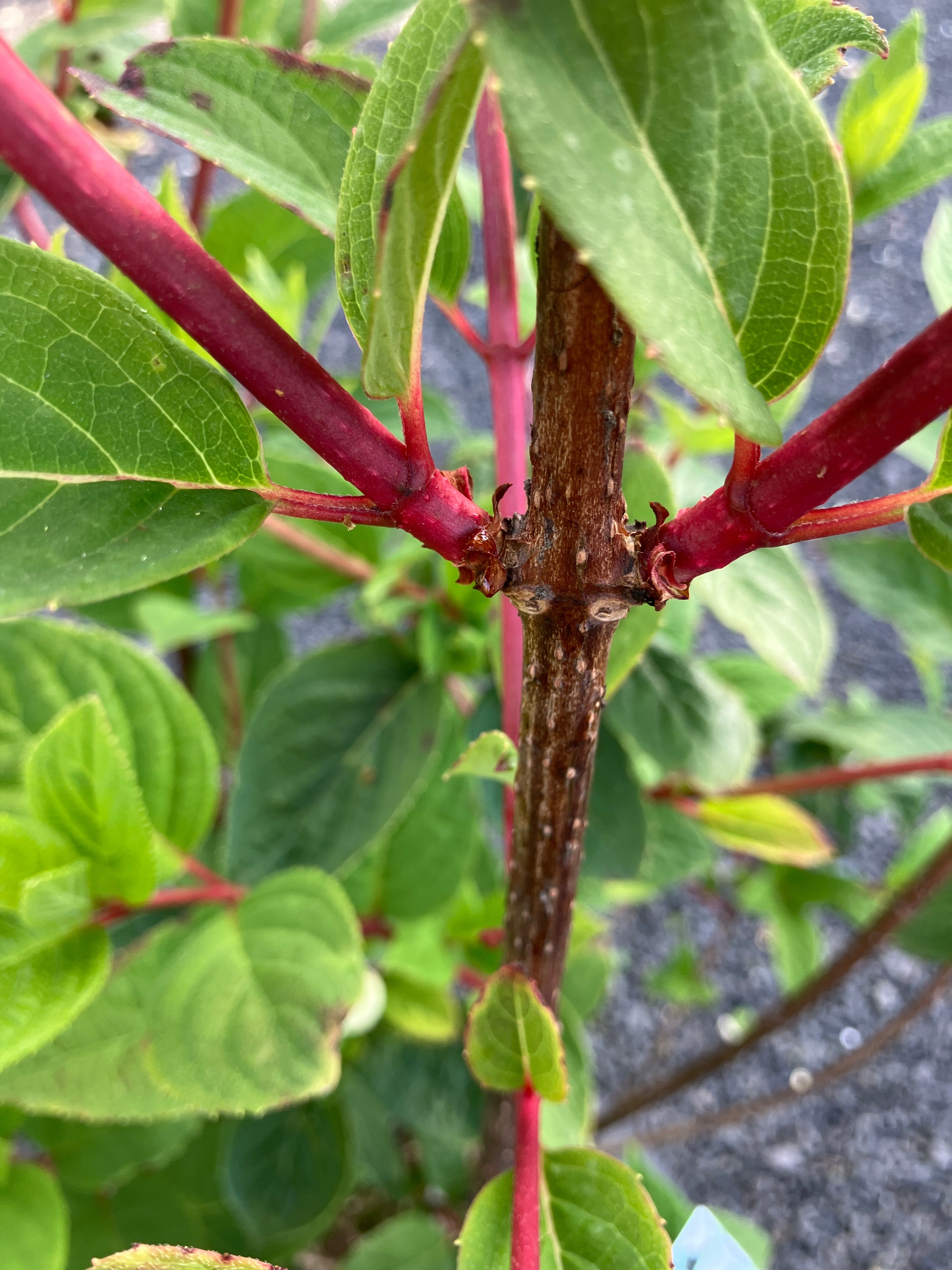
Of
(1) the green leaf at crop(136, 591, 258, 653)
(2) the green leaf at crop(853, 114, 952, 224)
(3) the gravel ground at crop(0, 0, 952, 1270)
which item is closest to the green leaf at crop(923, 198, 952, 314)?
(2) the green leaf at crop(853, 114, 952, 224)

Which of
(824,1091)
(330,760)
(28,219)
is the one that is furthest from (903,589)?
(824,1091)

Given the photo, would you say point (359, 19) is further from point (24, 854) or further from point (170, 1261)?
point (170, 1261)

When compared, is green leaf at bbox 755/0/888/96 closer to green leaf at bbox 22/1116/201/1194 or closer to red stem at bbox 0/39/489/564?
red stem at bbox 0/39/489/564

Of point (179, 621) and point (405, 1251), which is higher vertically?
point (179, 621)

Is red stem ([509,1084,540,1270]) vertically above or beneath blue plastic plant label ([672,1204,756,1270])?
above

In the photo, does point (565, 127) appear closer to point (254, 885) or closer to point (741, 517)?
point (741, 517)

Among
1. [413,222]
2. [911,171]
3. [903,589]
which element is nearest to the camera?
[413,222]
